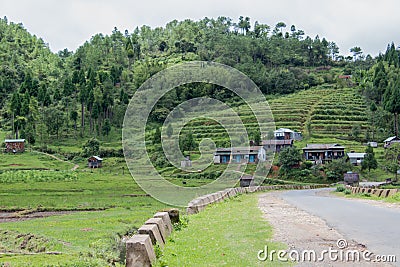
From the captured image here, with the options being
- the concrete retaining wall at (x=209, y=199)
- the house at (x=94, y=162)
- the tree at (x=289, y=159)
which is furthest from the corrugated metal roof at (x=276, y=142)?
the concrete retaining wall at (x=209, y=199)

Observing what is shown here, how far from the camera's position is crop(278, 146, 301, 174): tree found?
230 feet

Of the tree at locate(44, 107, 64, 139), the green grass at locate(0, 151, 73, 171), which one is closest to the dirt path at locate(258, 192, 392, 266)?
the green grass at locate(0, 151, 73, 171)

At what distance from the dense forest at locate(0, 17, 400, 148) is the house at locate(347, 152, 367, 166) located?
15.5 metres

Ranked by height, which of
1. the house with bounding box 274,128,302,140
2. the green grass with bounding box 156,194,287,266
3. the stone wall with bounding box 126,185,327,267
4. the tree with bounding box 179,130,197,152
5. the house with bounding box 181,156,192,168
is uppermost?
the house with bounding box 274,128,302,140

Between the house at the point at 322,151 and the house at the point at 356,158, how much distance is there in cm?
284

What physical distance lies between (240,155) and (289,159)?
7.29 meters

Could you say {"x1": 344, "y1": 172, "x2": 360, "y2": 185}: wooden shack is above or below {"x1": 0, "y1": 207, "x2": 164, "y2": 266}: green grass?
above

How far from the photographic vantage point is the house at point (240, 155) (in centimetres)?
7206

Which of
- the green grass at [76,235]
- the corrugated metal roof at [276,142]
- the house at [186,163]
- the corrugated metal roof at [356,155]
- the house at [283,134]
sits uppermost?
the house at [283,134]

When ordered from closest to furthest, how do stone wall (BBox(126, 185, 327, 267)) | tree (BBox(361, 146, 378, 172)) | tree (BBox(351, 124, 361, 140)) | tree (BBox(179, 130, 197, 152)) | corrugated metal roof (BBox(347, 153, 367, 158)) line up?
stone wall (BBox(126, 185, 327, 267))
tree (BBox(361, 146, 378, 172))
corrugated metal roof (BBox(347, 153, 367, 158))
tree (BBox(179, 130, 197, 152))
tree (BBox(351, 124, 361, 140))

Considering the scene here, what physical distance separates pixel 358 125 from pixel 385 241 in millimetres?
89867

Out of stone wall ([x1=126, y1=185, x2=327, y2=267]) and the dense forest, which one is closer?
stone wall ([x1=126, y1=185, x2=327, y2=267])

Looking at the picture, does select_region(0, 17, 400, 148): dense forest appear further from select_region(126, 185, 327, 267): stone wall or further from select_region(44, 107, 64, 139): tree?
select_region(126, 185, 327, 267): stone wall

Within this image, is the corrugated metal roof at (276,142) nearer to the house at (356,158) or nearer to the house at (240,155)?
the house at (240,155)
